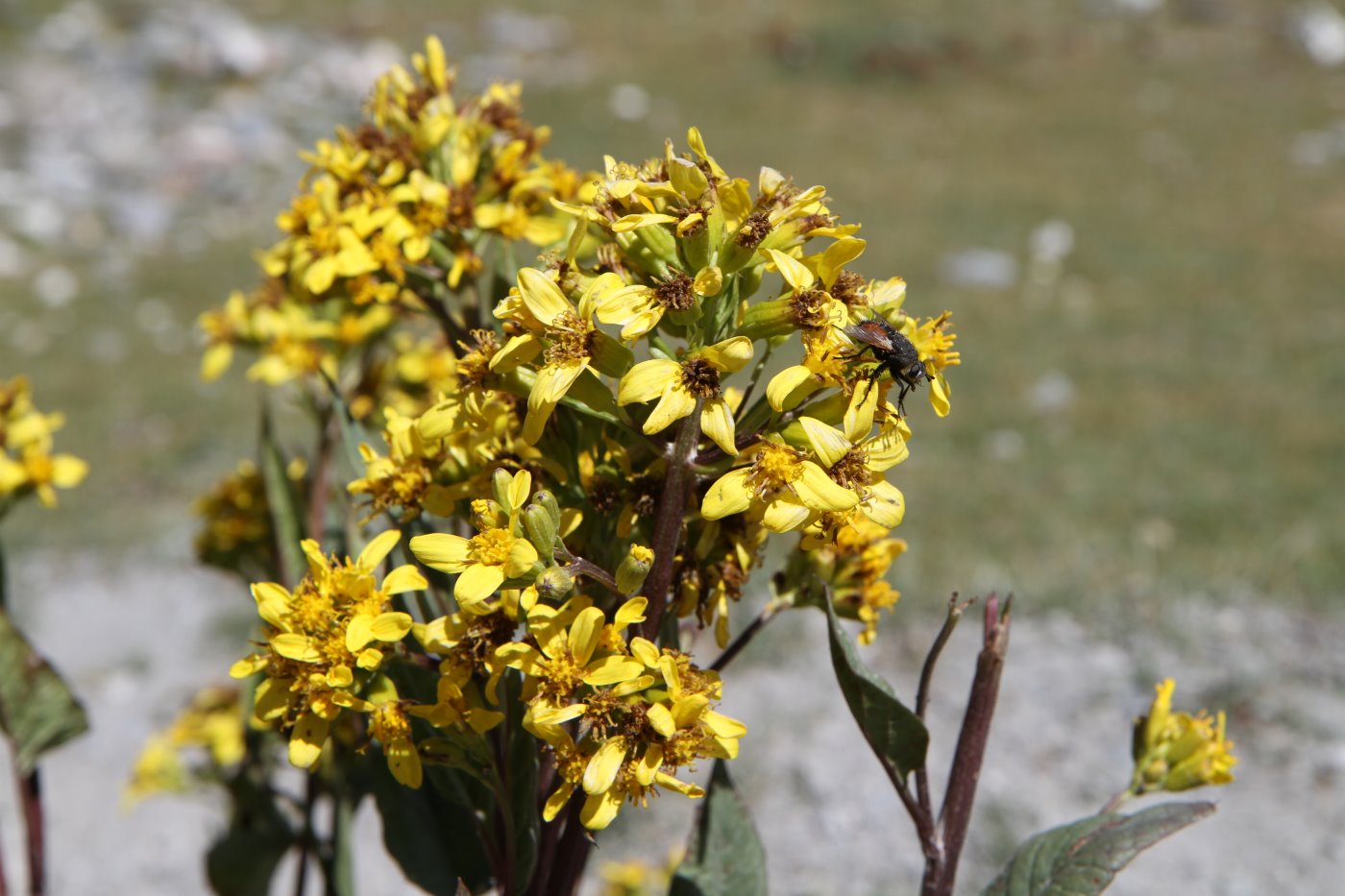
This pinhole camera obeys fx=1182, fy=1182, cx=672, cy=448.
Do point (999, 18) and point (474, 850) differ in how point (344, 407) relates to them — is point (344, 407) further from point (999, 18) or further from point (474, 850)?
point (999, 18)

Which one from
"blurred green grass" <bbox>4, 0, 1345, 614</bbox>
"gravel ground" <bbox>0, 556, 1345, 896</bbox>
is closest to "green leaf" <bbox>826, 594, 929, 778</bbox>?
"gravel ground" <bbox>0, 556, 1345, 896</bbox>

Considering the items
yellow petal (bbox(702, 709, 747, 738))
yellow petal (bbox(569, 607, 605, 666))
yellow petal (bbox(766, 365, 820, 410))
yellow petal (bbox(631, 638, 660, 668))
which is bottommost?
yellow petal (bbox(702, 709, 747, 738))

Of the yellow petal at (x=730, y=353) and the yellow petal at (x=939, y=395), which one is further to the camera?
the yellow petal at (x=939, y=395)

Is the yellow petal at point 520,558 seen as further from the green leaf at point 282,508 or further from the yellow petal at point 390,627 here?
the green leaf at point 282,508

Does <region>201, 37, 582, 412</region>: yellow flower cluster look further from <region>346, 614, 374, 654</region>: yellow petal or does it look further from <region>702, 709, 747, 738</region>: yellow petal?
<region>702, 709, 747, 738</region>: yellow petal

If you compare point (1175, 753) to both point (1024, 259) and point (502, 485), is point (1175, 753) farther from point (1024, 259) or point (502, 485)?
point (1024, 259)

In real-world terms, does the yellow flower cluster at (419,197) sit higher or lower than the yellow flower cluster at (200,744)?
higher

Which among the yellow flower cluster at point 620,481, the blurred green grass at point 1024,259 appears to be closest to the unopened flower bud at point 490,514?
the yellow flower cluster at point 620,481

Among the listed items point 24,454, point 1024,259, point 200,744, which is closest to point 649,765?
point 24,454
